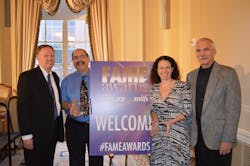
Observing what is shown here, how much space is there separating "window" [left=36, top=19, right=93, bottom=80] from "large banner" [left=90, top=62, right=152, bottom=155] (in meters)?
3.12

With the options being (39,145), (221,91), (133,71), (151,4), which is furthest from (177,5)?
(39,145)

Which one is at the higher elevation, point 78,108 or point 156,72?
point 156,72

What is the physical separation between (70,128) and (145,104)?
74cm

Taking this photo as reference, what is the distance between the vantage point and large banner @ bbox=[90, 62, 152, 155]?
9.25ft

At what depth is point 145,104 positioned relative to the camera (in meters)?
2.88

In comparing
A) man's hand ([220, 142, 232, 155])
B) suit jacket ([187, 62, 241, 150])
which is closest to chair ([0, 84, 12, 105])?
suit jacket ([187, 62, 241, 150])

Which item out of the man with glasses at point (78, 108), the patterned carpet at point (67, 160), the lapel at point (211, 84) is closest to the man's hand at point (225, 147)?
the lapel at point (211, 84)

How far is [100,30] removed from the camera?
222 inches

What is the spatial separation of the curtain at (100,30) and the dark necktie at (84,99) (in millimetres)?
2743

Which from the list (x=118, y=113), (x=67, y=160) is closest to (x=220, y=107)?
(x=118, y=113)

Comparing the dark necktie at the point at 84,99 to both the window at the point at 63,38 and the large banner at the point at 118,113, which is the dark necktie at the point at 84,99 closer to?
the large banner at the point at 118,113

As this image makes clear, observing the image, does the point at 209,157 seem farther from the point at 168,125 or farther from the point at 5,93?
the point at 5,93

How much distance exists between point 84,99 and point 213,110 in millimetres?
1176

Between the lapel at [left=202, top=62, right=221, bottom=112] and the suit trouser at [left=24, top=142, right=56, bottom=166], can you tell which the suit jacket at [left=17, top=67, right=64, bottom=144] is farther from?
the lapel at [left=202, top=62, right=221, bottom=112]
